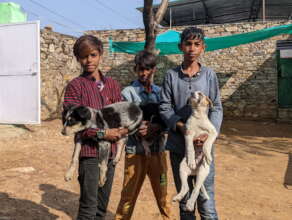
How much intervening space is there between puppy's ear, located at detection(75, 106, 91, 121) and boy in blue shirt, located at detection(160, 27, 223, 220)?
554mm

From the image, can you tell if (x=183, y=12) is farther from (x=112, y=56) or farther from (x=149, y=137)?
(x=149, y=137)

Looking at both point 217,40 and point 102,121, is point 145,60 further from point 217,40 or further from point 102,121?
point 217,40

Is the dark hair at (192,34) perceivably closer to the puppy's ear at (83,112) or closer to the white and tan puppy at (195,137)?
the white and tan puppy at (195,137)

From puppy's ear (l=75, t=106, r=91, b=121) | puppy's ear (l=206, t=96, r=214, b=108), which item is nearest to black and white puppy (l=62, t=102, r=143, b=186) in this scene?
puppy's ear (l=75, t=106, r=91, b=121)

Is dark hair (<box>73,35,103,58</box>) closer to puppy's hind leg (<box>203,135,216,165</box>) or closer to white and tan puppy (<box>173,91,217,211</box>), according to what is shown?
white and tan puppy (<box>173,91,217,211</box>)

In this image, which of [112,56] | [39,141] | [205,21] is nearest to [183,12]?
[205,21]

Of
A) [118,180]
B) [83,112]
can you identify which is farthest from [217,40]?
[83,112]

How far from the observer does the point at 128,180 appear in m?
2.45

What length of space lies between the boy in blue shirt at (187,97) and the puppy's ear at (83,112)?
0.55 meters

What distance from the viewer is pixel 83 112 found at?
73.5 inches

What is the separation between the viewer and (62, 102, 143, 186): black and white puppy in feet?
6.15

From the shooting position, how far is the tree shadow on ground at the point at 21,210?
298 cm

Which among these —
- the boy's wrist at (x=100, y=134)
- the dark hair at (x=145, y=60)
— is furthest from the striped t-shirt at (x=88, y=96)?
the dark hair at (x=145, y=60)

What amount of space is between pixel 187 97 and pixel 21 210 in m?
2.37
